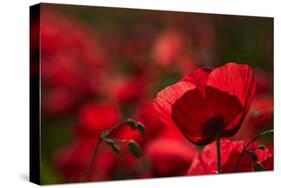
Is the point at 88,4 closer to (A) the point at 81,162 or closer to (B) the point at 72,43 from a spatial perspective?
(B) the point at 72,43

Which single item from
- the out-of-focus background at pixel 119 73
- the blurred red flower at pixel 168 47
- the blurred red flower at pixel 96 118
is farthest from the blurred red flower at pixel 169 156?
the blurred red flower at pixel 168 47

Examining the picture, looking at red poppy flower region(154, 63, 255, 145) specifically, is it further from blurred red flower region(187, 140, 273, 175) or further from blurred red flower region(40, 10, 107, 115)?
blurred red flower region(40, 10, 107, 115)

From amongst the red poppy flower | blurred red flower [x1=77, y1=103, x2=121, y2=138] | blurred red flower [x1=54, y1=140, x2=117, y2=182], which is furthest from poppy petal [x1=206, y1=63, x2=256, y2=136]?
blurred red flower [x1=54, y1=140, x2=117, y2=182]

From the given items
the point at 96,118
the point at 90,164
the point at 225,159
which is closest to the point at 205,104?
the point at 225,159

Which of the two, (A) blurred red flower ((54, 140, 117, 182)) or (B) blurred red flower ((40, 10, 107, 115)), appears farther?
(A) blurred red flower ((54, 140, 117, 182))

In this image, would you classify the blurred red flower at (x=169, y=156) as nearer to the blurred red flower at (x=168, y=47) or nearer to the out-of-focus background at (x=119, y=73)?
the out-of-focus background at (x=119, y=73)

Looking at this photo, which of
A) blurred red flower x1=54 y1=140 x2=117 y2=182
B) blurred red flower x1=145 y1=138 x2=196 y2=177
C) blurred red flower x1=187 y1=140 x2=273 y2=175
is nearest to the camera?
blurred red flower x1=54 y1=140 x2=117 y2=182

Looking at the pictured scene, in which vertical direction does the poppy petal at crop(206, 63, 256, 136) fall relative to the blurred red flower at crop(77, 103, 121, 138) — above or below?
above

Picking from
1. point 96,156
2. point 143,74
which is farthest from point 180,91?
point 96,156
